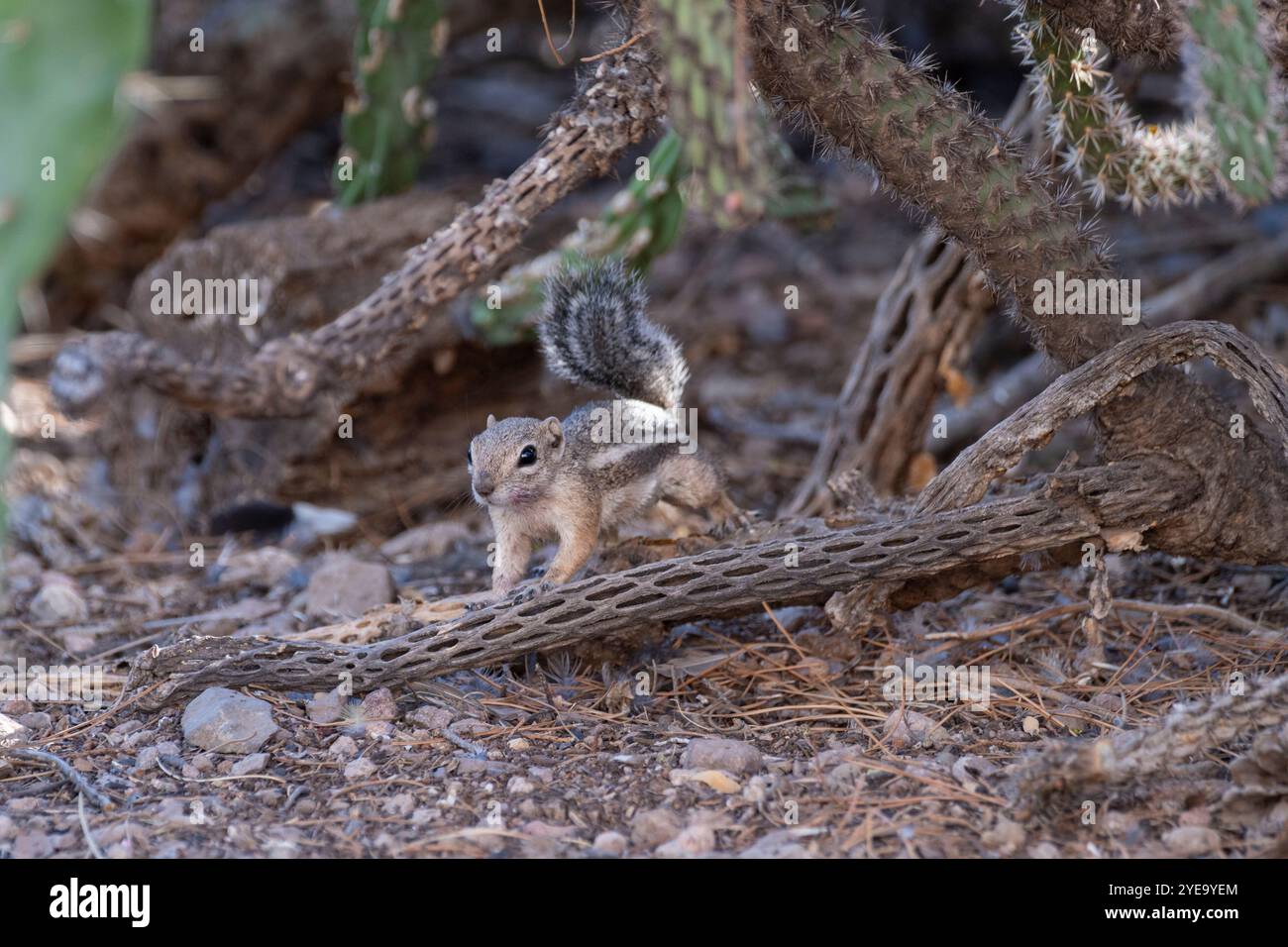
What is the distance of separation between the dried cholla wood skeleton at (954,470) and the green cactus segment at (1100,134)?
14.9 inches

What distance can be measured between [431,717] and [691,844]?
1.13m

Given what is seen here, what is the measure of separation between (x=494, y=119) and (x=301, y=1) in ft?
7.10

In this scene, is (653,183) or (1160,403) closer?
(1160,403)

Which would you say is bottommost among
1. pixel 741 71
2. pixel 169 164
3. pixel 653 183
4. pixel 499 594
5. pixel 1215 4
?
pixel 499 594

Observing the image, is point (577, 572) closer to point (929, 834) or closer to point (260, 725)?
point (260, 725)

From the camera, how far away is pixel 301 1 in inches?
306

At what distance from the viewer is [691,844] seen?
9.60 ft

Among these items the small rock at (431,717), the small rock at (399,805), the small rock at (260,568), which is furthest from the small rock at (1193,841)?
the small rock at (260,568)

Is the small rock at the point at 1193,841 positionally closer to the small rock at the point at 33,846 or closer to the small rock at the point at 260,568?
the small rock at the point at 33,846

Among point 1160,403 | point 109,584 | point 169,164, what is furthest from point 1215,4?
point 169,164

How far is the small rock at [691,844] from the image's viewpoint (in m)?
2.91

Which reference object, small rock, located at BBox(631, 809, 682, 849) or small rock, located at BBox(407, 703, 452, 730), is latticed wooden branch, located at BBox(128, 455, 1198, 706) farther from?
small rock, located at BBox(631, 809, 682, 849)

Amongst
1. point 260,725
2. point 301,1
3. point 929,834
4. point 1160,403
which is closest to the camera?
point 929,834

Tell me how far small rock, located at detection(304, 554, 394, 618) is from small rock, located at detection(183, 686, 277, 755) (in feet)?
3.31
